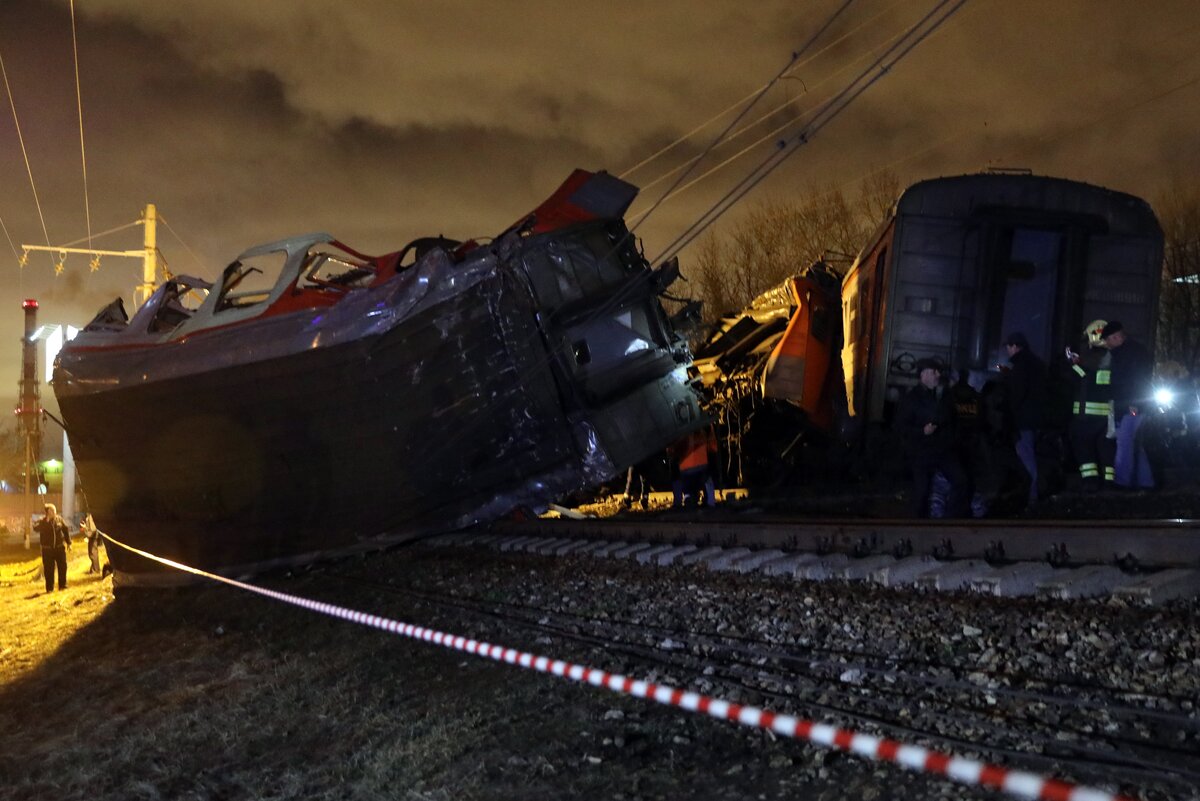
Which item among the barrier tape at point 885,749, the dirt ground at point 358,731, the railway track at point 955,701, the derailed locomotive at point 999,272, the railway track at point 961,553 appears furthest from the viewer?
the derailed locomotive at point 999,272

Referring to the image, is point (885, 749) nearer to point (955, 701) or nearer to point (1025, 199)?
point (955, 701)

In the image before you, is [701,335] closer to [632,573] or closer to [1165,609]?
[632,573]

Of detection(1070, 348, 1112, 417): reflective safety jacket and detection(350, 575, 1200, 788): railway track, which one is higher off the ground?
detection(1070, 348, 1112, 417): reflective safety jacket

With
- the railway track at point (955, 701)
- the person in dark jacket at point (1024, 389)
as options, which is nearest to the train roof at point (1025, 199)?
the person in dark jacket at point (1024, 389)

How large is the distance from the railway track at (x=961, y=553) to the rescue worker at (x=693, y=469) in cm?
344

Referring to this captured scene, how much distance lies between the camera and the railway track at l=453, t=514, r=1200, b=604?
15.0ft

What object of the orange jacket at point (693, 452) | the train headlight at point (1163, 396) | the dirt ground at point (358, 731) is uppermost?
the train headlight at point (1163, 396)

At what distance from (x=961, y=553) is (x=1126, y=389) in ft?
11.1

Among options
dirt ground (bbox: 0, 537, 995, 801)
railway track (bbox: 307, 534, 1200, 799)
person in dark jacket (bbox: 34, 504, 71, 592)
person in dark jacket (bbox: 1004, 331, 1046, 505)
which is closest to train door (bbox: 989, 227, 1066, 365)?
person in dark jacket (bbox: 1004, 331, 1046, 505)

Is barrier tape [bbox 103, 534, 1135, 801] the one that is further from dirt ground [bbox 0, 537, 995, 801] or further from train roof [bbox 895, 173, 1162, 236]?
train roof [bbox 895, 173, 1162, 236]

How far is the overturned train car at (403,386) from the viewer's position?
8016 mm

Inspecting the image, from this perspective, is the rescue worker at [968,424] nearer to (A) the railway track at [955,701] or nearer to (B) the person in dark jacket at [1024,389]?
(B) the person in dark jacket at [1024,389]

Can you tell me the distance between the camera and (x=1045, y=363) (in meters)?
9.00

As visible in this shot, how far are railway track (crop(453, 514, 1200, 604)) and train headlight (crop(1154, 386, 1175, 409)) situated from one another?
4.00 meters
